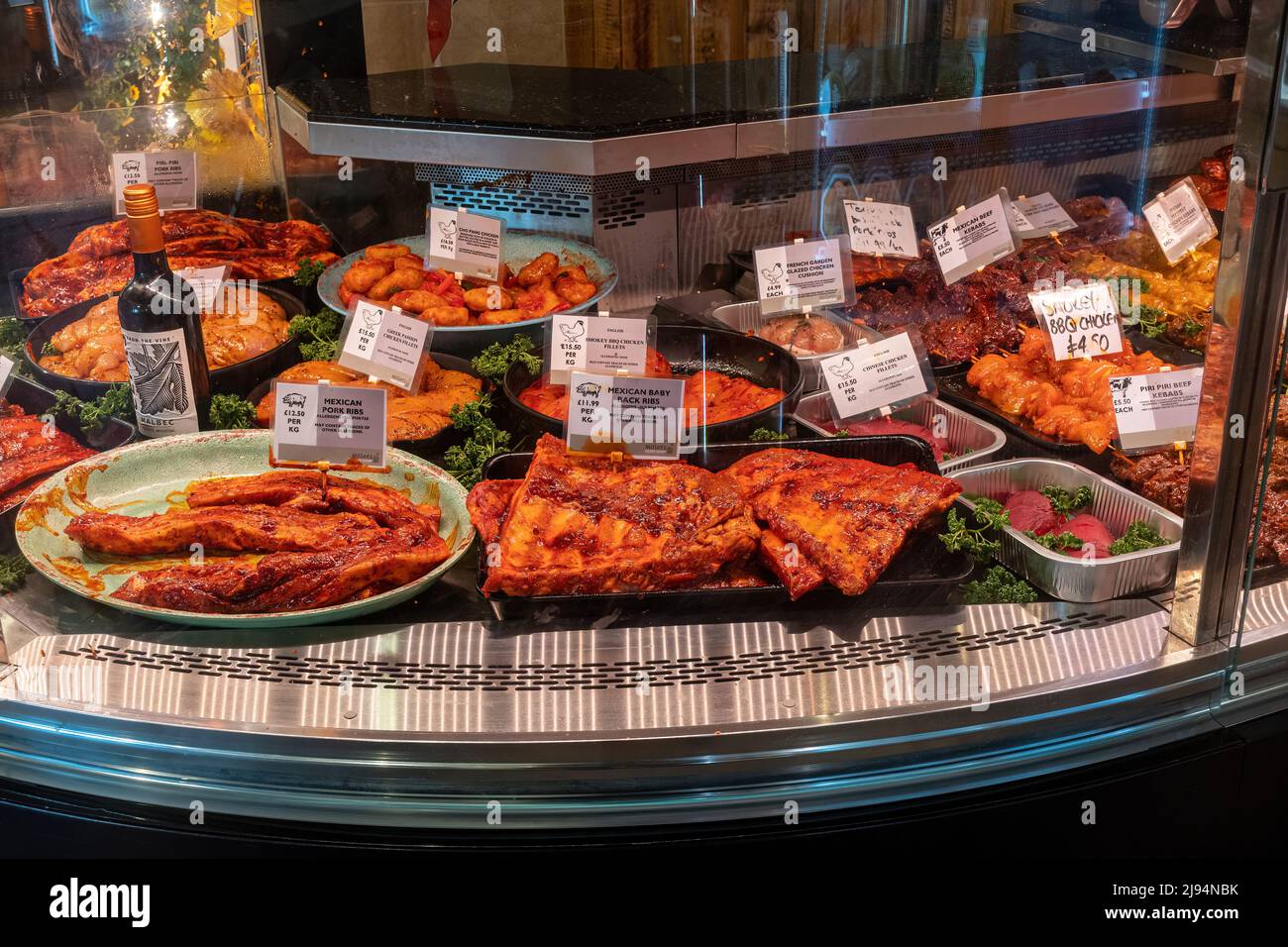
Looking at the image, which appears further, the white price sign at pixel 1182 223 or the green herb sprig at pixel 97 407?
the white price sign at pixel 1182 223

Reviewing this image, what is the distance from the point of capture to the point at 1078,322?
3.42m

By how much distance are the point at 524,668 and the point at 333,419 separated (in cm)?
73

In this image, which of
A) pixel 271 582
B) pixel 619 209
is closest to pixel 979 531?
pixel 271 582

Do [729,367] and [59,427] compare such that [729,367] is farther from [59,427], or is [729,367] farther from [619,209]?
[59,427]

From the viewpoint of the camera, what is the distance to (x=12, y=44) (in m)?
3.69

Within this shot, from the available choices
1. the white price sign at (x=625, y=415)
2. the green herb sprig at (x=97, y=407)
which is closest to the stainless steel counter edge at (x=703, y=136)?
the white price sign at (x=625, y=415)

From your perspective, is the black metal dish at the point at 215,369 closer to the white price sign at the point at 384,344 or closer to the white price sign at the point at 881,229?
the white price sign at the point at 384,344

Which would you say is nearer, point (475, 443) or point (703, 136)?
point (475, 443)

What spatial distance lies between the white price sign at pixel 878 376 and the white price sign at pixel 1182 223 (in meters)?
1.35

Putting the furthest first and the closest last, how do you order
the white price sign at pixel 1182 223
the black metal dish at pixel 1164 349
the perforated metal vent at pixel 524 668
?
the white price sign at pixel 1182 223, the black metal dish at pixel 1164 349, the perforated metal vent at pixel 524 668

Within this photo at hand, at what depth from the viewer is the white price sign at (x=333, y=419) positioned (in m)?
2.56

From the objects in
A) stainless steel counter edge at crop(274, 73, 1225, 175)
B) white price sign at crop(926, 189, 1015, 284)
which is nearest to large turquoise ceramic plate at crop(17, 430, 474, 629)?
stainless steel counter edge at crop(274, 73, 1225, 175)
